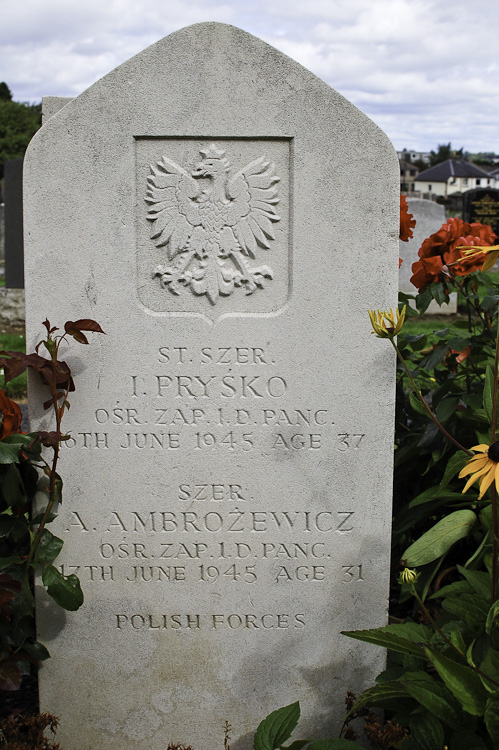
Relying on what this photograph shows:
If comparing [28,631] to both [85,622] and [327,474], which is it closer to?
[85,622]

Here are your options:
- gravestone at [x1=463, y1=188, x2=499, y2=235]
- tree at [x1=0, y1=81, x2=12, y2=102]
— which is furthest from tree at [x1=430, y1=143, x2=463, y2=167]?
gravestone at [x1=463, y1=188, x2=499, y2=235]

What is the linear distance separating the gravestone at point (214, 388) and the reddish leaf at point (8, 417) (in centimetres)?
11

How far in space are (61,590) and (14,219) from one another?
8.46 m

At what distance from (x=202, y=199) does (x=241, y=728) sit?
6.28 ft

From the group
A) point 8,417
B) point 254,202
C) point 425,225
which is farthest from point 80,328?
point 425,225

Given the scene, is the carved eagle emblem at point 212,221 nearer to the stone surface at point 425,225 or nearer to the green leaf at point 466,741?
the green leaf at point 466,741

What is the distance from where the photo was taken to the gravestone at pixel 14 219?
9.77 m

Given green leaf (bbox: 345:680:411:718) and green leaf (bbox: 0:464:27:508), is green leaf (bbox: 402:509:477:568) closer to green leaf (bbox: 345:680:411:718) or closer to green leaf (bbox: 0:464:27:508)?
green leaf (bbox: 345:680:411:718)

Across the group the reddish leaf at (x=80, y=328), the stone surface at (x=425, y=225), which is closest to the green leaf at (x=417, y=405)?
the reddish leaf at (x=80, y=328)

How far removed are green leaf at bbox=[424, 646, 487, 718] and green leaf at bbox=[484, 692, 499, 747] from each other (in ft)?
0.10

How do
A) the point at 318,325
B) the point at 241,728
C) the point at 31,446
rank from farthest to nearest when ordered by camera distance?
the point at 241,728 < the point at 318,325 < the point at 31,446

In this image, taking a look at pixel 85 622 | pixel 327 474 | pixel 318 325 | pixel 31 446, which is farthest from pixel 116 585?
pixel 318 325

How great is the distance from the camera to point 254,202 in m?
2.57

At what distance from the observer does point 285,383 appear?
2.65 metres
